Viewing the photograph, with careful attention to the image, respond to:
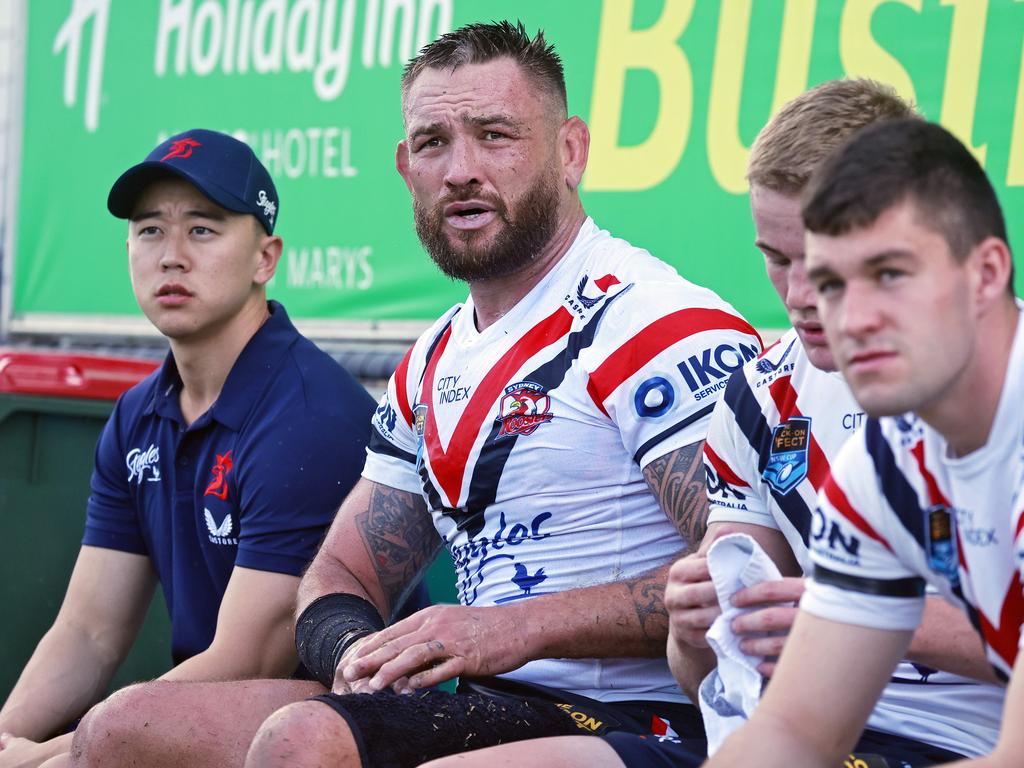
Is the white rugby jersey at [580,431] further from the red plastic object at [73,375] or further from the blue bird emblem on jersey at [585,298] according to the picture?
the red plastic object at [73,375]

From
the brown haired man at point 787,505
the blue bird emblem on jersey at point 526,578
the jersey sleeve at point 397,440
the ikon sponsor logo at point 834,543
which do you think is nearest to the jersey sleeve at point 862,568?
the ikon sponsor logo at point 834,543

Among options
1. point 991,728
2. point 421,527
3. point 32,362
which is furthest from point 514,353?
point 32,362

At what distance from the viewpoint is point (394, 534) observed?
3.09 m

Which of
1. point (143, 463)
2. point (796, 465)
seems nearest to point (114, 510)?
point (143, 463)

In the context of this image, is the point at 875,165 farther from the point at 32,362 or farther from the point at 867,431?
the point at 32,362

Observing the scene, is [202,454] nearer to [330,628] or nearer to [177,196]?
[177,196]

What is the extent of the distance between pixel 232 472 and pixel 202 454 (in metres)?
0.14

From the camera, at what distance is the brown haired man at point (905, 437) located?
1666 mm

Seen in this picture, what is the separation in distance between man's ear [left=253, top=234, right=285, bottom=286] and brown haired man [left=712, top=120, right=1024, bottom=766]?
2046mm

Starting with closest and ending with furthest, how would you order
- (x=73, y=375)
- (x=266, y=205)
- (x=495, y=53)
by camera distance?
(x=495, y=53) < (x=266, y=205) < (x=73, y=375)

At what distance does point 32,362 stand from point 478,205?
6.74ft

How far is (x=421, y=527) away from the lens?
3.12 metres

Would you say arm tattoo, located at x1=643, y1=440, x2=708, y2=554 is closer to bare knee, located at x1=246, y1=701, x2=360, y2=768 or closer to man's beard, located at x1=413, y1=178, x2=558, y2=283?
man's beard, located at x1=413, y1=178, x2=558, y2=283

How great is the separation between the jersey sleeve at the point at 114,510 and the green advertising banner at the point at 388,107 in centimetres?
145
